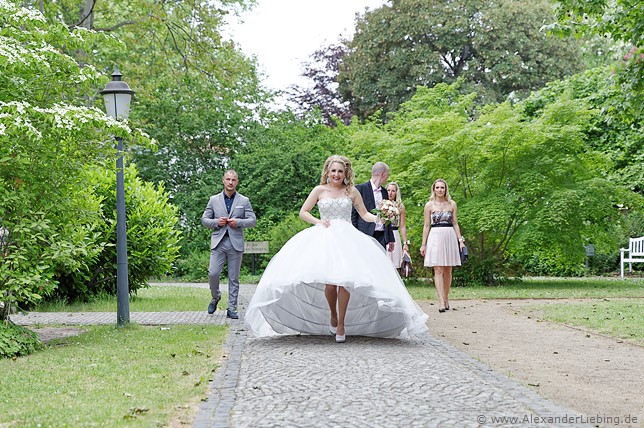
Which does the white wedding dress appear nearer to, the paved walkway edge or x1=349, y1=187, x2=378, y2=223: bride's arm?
x1=349, y1=187, x2=378, y2=223: bride's arm

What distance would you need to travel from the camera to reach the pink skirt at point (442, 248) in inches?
529

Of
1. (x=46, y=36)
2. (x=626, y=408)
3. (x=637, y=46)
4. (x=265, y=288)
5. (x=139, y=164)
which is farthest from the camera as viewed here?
(x=139, y=164)

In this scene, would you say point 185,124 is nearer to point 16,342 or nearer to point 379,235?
point 379,235

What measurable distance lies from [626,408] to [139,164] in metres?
27.0

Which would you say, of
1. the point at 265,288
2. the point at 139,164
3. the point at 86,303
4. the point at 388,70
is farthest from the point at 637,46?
the point at 388,70

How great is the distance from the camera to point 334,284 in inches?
357

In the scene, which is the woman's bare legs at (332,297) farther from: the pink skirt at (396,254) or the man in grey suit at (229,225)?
the pink skirt at (396,254)

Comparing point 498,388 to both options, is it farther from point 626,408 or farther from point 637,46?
point 637,46

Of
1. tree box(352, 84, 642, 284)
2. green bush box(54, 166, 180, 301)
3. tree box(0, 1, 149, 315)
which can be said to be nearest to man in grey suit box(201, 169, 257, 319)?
tree box(0, 1, 149, 315)

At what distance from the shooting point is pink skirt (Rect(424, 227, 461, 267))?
13.4 metres

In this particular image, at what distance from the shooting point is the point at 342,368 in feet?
25.0

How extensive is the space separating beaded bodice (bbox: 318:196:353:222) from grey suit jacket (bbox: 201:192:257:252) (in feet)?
8.27

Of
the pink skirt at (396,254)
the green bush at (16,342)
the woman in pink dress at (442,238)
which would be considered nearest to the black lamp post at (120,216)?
the green bush at (16,342)

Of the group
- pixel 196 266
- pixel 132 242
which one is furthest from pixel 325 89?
pixel 132 242
